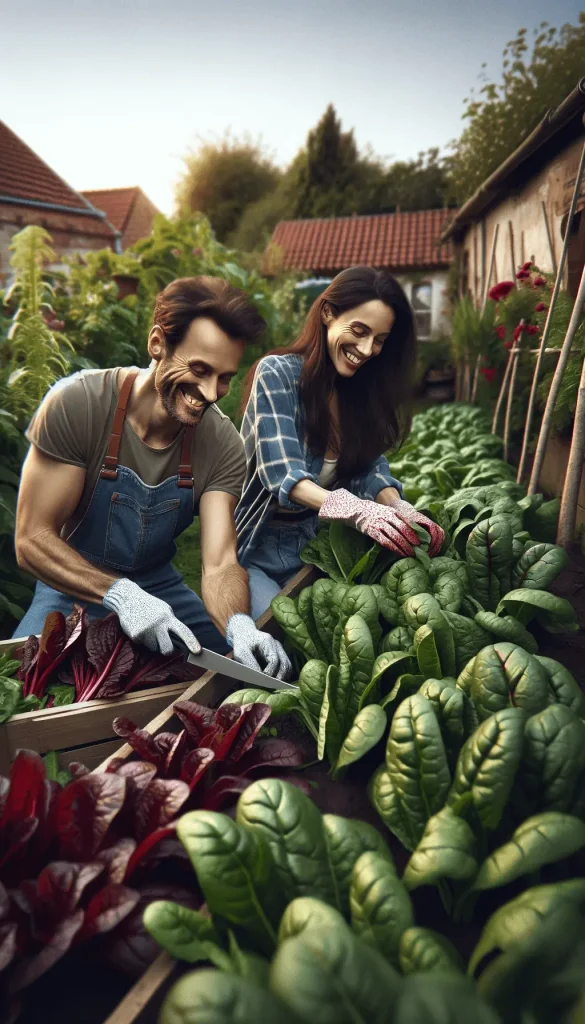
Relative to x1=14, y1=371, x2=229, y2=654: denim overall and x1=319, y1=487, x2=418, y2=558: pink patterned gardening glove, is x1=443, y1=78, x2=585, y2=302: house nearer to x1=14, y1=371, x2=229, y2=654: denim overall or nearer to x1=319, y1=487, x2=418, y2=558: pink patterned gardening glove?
x1=319, y1=487, x2=418, y2=558: pink patterned gardening glove

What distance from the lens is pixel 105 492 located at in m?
2.47

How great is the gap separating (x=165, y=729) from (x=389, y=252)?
720 inches

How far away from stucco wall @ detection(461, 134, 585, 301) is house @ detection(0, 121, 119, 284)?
766 centimetres

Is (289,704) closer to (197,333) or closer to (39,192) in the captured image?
(197,333)

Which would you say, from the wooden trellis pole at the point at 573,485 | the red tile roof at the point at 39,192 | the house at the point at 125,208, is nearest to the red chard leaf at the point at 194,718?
the wooden trellis pole at the point at 573,485

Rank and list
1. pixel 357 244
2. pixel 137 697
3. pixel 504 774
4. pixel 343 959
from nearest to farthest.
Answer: pixel 343 959
pixel 504 774
pixel 137 697
pixel 357 244

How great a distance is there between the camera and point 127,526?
255 centimetres

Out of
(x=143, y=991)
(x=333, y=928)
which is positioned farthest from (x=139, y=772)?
(x=333, y=928)

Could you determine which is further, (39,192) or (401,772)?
(39,192)

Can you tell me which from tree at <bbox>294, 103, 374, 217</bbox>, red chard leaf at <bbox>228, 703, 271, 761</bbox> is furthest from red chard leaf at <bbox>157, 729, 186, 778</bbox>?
tree at <bbox>294, 103, 374, 217</bbox>

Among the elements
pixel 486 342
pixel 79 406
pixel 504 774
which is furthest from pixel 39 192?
pixel 504 774

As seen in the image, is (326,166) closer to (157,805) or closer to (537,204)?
(537,204)

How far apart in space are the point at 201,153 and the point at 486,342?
113ft

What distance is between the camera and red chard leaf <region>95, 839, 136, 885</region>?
42.2 inches
